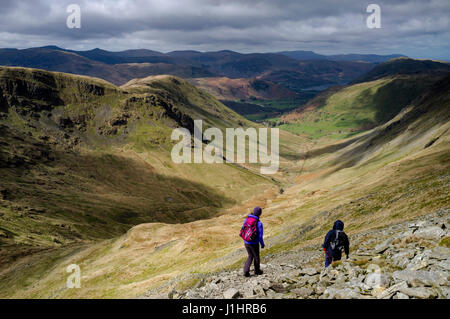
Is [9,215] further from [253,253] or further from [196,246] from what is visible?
[253,253]

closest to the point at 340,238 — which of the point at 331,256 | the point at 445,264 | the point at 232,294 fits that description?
the point at 331,256

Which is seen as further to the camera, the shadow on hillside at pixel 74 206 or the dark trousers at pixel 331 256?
the shadow on hillside at pixel 74 206

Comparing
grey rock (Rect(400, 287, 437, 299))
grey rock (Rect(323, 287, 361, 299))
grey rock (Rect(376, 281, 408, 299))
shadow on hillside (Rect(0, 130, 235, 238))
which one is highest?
grey rock (Rect(400, 287, 437, 299))

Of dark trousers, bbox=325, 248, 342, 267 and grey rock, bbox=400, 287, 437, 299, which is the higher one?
→ grey rock, bbox=400, 287, 437, 299

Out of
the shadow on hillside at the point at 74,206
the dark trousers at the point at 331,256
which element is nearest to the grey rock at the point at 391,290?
the dark trousers at the point at 331,256

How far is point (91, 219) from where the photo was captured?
517 ft

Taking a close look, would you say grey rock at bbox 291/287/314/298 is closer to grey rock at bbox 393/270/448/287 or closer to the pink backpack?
grey rock at bbox 393/270/448/287

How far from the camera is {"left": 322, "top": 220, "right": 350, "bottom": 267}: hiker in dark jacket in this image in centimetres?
→ 2230

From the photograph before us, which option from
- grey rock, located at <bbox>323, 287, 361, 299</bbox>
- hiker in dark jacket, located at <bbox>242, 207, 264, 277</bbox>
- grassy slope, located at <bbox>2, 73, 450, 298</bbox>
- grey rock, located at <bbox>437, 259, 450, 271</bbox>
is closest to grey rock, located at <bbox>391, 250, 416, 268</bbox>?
grey rock, located at <bbox>437, 259, 450, 271</bbox>

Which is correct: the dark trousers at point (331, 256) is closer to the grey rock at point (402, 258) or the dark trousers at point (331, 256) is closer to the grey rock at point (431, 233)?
the grey rock at point (402, 258)

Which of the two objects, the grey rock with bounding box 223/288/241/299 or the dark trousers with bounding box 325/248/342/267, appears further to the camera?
the dark trousers with bounding box 325/248/342/267

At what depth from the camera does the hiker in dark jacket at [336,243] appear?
22.3 meters

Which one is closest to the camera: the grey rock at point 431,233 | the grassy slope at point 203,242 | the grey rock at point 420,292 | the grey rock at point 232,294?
the grey rock at point 420,292
